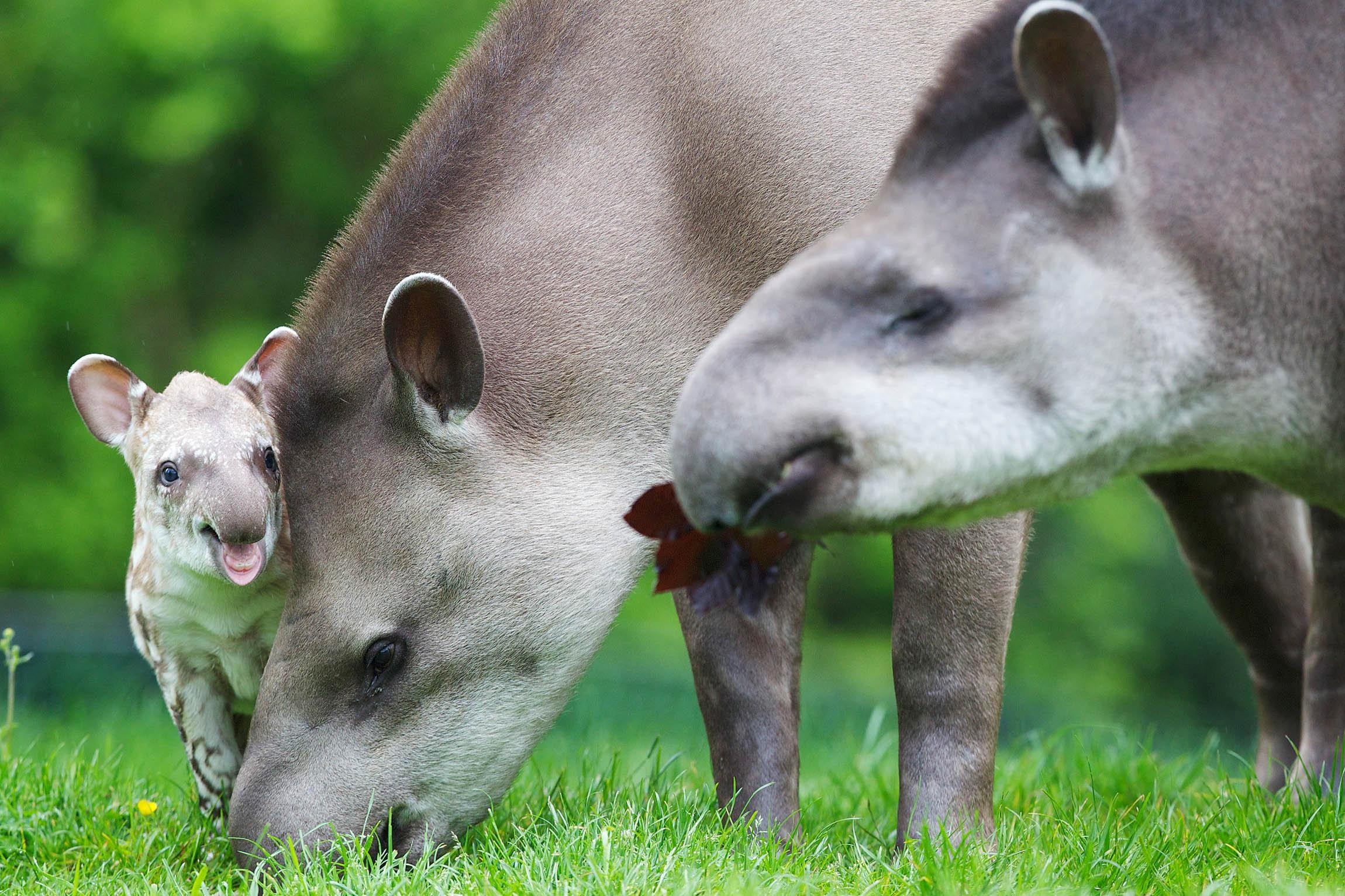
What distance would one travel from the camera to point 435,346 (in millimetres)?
3938

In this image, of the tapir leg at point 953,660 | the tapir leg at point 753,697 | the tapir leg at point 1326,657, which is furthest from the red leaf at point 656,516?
the tapir leg at point 1326,657

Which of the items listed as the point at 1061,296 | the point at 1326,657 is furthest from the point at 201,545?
the point at 1326,657

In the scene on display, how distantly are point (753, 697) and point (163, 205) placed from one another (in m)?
10.9

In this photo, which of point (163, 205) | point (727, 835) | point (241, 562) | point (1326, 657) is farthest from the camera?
point (163, 205)

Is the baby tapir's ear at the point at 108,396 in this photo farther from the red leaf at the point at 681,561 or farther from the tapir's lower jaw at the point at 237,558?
the red leaf at the point at 681,561

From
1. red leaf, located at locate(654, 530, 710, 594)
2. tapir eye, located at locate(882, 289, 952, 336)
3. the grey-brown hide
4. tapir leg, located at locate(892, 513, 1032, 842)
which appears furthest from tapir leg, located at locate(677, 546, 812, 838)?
tapir eye, located at locate(882, 289, 952, 336)

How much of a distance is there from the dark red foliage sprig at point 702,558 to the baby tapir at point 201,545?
1.09 meters

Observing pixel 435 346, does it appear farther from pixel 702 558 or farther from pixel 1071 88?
pixel 1071 88

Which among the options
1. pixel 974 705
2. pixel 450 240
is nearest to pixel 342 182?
pixel 450 240

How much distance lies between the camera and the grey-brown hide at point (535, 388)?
13.1 feet

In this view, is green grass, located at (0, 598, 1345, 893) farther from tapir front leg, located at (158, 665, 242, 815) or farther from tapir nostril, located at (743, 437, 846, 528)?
tapir nostril, located at (743, 437, 846, 528)

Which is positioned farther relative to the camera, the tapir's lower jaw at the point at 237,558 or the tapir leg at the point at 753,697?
the tapir leg at the point at 753,697

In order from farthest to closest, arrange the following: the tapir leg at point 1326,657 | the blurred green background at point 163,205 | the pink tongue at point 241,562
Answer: the blurred green background at point 163,205, the tapir leg at point 1326,657, the pink tongue at point 241,562

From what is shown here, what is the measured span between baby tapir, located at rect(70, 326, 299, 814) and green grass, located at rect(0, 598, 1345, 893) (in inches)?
14.4
